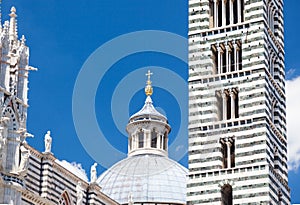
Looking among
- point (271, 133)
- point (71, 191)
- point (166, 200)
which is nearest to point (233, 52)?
point (271, 133)

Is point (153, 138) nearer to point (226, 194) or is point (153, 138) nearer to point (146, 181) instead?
point (146, 181)

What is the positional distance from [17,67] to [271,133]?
37.3 ft

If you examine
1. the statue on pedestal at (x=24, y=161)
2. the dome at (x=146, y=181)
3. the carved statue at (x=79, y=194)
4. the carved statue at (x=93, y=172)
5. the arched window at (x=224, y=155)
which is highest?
the dome at (x=146, y=181)

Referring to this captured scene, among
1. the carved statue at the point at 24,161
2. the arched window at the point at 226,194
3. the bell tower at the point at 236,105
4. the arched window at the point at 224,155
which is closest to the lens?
the carved statue at the point at 24,161

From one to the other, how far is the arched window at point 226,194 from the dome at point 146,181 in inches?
591

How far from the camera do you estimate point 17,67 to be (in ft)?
86.3

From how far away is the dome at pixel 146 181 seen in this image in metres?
49.9

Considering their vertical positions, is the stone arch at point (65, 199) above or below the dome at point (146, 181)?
below

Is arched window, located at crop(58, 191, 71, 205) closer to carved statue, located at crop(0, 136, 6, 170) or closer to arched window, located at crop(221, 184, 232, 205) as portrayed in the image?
arched window, located at crop(221, 184, 232, 205)

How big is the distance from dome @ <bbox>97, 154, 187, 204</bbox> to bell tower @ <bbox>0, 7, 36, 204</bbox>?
75.0ft

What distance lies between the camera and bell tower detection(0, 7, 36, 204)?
2484cm

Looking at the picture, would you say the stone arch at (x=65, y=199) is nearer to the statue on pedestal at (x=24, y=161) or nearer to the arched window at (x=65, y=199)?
the arched window at (x=65, y=199)

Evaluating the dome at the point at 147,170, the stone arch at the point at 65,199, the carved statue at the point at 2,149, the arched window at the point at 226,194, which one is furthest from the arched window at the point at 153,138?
the carved statue at the point at 2,149

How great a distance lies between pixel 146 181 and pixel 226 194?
1703 cm
